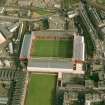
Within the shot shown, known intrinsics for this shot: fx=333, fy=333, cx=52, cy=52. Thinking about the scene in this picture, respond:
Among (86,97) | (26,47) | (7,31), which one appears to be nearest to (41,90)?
(86,97)

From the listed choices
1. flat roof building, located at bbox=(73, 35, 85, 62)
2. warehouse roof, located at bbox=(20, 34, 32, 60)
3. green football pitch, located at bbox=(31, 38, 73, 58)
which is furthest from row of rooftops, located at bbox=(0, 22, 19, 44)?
flat roof building, located at bbox=(73, 35, 85, 62)

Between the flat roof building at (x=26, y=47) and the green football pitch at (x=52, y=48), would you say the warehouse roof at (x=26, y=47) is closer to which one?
the flat roof building at (x=26, y=47)

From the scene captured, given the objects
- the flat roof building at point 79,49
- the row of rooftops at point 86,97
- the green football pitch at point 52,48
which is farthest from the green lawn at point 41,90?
the flat roof building at point 79,49

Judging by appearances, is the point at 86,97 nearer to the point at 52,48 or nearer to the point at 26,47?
the point at 52,48

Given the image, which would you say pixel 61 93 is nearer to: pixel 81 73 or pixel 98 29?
pixel 81 73

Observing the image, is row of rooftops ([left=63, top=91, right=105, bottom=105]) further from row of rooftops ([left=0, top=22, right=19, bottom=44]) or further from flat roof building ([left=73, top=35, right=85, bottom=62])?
row of rooftops ([left=0, top=22, right=19, bottom=44])
